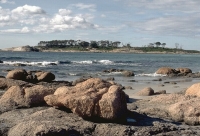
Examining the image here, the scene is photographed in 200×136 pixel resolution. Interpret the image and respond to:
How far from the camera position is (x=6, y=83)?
14.8 meters

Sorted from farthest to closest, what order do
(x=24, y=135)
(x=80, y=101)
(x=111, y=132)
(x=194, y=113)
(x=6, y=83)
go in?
(x=6, y=83)
(x=194, y=113)
(x=80, y=101)
(x=111, y=132)
(x=24, y=135)

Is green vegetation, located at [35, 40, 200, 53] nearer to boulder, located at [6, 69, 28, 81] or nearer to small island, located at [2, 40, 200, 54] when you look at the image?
small island, located at [2, 40, 200, 54]

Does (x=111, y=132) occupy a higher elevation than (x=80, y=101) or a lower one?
lower

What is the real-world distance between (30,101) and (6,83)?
5.96 metres

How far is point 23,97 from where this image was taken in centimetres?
933

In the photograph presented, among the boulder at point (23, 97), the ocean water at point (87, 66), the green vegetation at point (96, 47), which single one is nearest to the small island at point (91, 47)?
the green vegetation at point (96, 47)

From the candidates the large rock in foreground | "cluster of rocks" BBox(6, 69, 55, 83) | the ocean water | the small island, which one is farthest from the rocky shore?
the small island

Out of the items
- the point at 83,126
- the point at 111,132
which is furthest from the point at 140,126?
the point at 83,126

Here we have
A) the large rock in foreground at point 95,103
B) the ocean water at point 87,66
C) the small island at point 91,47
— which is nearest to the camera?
the large rock in foreground at point 95,103

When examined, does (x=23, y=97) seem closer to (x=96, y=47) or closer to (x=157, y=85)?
(x=157, y=85)

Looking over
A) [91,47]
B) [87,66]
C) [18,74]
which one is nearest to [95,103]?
[18,74]

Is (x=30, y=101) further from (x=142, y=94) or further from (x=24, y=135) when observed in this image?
(x=142, y=94)

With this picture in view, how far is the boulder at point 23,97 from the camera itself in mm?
9090

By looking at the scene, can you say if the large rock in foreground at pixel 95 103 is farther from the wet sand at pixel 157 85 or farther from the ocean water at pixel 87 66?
the ocean water at pixel 87 66
